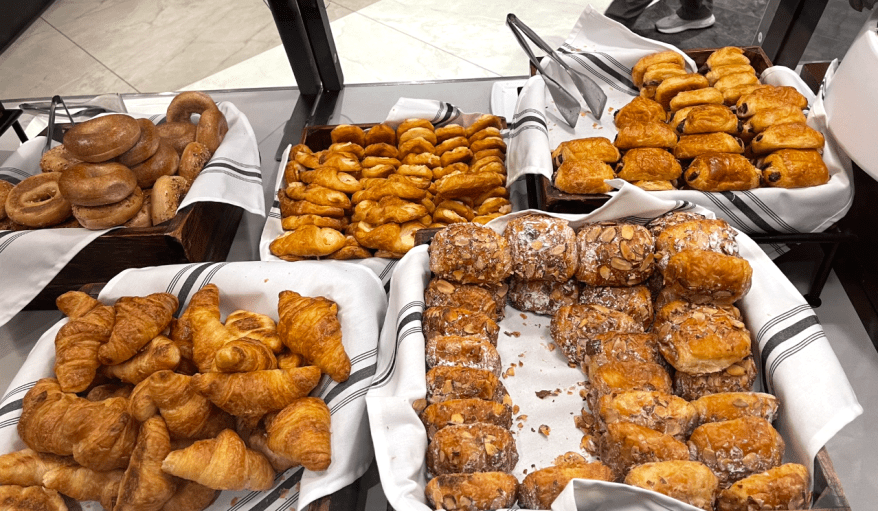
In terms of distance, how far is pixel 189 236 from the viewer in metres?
1.52

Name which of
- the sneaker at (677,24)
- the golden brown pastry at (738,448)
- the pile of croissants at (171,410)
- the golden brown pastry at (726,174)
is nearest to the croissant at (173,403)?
the pile of croissants at (171,410)

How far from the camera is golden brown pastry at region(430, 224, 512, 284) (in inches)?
45.4

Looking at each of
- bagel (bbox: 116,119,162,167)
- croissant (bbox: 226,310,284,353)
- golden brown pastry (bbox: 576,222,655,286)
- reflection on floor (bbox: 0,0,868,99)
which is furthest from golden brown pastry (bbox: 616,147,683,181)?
bagel (bbox: 116,119,162,167)

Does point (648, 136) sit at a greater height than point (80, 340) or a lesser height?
greater

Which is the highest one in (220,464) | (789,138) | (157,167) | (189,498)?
(789,138)

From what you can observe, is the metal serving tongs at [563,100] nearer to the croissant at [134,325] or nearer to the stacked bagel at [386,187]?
the stacked bagel at [386,187]

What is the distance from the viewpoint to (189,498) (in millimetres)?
1051

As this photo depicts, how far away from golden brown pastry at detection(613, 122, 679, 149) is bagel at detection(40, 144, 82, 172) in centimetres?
157

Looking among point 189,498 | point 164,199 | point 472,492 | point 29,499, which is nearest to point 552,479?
point 472,492

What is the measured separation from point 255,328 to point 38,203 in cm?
83

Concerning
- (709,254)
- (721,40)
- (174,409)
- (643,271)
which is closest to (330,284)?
(174,409)

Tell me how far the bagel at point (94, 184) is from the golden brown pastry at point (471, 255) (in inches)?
34.5

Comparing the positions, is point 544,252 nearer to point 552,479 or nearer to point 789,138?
point 552,479

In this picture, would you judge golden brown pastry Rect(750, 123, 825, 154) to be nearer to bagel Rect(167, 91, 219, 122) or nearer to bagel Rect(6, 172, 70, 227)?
Answer: bagel Rect(167, 91, 219, 122)
